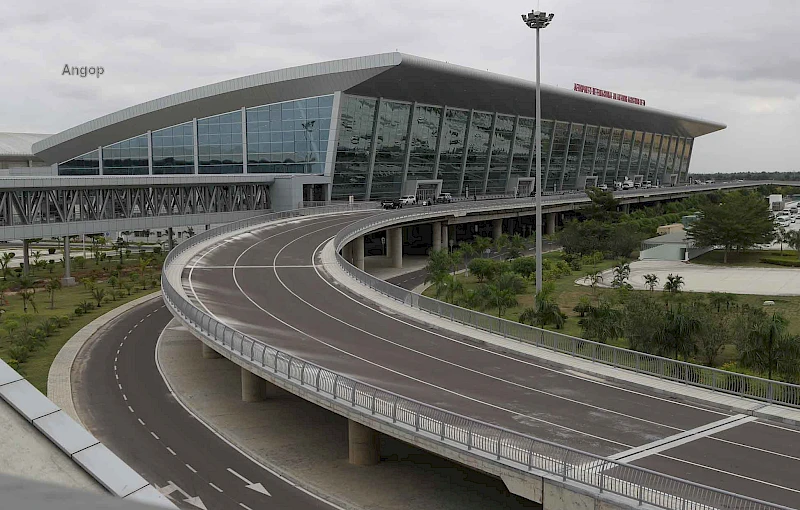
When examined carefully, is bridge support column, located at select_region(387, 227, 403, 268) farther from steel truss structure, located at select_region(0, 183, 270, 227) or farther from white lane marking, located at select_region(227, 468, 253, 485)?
white lane marking, located at select_region(227, 468, 253, 485)

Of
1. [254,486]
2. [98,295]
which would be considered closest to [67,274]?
[98,295]

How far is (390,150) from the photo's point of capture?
270 ft

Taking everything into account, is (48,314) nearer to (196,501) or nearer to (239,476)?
(239,476)

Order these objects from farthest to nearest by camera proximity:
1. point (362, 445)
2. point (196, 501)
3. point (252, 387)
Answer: point (252, 387) → point (362, 445) → point (196, 501)

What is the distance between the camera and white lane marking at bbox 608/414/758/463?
17.5 m

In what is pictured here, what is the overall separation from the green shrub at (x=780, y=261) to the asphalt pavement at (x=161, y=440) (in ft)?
162

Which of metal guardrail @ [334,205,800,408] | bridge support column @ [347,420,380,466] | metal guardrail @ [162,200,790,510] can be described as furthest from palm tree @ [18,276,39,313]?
bridge support column @ [347,420,380,466]

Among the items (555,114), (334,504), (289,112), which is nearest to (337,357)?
(334,504)

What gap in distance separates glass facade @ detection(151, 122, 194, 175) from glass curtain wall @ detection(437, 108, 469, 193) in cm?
2779

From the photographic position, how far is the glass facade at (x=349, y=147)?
75.7m

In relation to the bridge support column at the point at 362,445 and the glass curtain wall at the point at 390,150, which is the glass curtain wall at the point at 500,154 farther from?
the bridge support column at the point at 362,445

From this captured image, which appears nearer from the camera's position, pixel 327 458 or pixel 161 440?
pixel 327 458

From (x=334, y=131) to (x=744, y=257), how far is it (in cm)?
3878

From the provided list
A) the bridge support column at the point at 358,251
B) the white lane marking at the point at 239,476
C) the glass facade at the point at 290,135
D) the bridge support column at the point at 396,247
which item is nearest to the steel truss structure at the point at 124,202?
the glass facade at the point at 290,135
